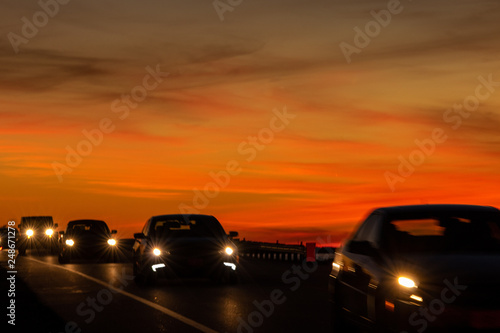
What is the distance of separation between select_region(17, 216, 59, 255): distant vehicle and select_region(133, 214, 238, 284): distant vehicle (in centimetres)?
2610

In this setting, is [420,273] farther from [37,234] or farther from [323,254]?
[37,234]

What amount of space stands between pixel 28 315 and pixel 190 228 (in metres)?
7.78

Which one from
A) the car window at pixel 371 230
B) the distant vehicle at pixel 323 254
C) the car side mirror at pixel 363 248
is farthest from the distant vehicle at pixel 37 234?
the car side mirror at pixel 363 248

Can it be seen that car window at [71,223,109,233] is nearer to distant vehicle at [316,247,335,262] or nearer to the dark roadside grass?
distant vehicle at [316,247,335,262]

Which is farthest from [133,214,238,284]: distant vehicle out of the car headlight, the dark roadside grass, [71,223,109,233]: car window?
[71,223,109,233]: car window

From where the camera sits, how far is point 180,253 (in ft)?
67.5

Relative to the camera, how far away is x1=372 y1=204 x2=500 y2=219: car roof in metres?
10.1

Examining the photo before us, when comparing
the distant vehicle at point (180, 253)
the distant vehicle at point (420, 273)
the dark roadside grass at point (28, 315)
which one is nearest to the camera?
the distant vehicle at point (420, 273)

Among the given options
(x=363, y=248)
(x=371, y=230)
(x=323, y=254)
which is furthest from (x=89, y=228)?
(x=363, y=248)

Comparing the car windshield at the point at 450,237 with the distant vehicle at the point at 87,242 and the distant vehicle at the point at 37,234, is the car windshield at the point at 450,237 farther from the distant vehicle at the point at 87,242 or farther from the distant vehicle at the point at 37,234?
the distant vehicle at the point at 37,234

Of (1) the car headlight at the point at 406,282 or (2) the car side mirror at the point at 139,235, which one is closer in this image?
(1) the car headlight at the point at 406,282

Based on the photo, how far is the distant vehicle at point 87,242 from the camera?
33.8 meters

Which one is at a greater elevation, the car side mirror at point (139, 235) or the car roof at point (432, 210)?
the car side mirror at point (139, 235)

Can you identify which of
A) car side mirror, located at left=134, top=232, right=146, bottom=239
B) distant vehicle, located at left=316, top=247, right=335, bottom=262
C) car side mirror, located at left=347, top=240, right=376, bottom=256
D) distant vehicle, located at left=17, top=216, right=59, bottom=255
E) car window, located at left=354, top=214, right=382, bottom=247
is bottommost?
car side mirror, located at left=347, top=240, right=376, bottom=256
